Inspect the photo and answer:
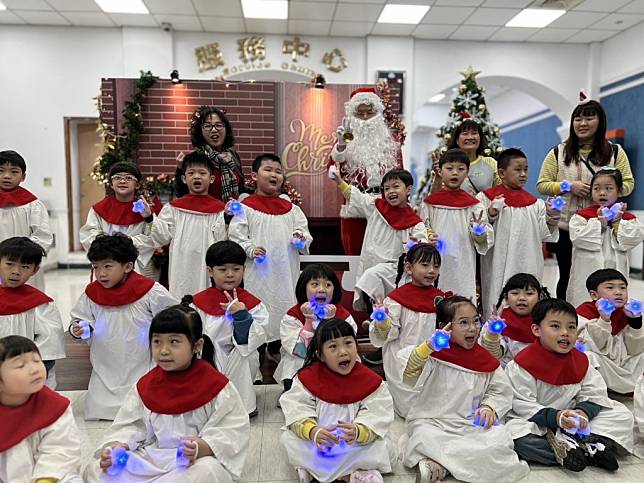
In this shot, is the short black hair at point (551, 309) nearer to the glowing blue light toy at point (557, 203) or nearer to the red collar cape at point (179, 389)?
the glowing blue light toy at point (557, 203)

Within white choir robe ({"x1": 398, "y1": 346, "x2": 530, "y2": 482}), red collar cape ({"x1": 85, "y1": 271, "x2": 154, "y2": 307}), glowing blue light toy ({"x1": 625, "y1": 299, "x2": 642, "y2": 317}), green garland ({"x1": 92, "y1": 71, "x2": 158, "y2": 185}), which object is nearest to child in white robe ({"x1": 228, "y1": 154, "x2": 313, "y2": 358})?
red collar cape ({"x1": 85, "y1": 271, "x2": 154, "y2": 307})

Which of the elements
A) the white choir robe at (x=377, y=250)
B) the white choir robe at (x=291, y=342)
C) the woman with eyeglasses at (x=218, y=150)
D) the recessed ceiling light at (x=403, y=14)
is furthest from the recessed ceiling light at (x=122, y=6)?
the white choir robe at (x=291, y=342)

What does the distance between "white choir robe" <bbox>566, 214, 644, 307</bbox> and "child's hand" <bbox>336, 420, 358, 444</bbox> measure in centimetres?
230

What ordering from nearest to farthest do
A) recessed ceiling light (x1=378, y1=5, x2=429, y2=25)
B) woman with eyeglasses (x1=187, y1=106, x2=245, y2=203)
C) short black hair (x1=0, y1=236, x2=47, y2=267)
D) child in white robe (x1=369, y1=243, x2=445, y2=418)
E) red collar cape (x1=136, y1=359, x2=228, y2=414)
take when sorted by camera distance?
red collar cape (x1=136, y1=359, x2=228, y2=414), short black hair (x1=0, y1=236, x2=47, y2=267), child in white robe (x1=369, y1=243, x2=445, y2=418), woman with eyeglasses (x1=187, y1=106, x2=245, y2=203), recessed ceiling light (x1=378, y1=5, x2=429, y2=25)

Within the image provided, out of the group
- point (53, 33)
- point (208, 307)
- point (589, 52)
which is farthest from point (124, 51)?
point (589, 52)

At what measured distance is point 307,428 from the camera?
217 cm

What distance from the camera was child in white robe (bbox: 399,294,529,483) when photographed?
2.27 metres

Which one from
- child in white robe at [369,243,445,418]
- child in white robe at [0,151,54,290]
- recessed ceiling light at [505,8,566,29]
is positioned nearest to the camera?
child in white robe at [369,243,445,418]

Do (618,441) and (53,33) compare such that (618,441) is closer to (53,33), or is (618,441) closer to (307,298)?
(307,298)

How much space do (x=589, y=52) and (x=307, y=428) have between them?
9850 mm

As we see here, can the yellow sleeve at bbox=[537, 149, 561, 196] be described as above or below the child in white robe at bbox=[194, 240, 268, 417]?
above

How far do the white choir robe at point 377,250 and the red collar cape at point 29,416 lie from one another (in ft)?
6.81

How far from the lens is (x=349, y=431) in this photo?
7.00ft

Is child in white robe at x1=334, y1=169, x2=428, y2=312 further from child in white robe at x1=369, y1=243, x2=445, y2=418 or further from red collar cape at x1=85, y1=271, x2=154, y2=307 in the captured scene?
red collar cape at x1=85, y1=271, x2=154, y2=307
